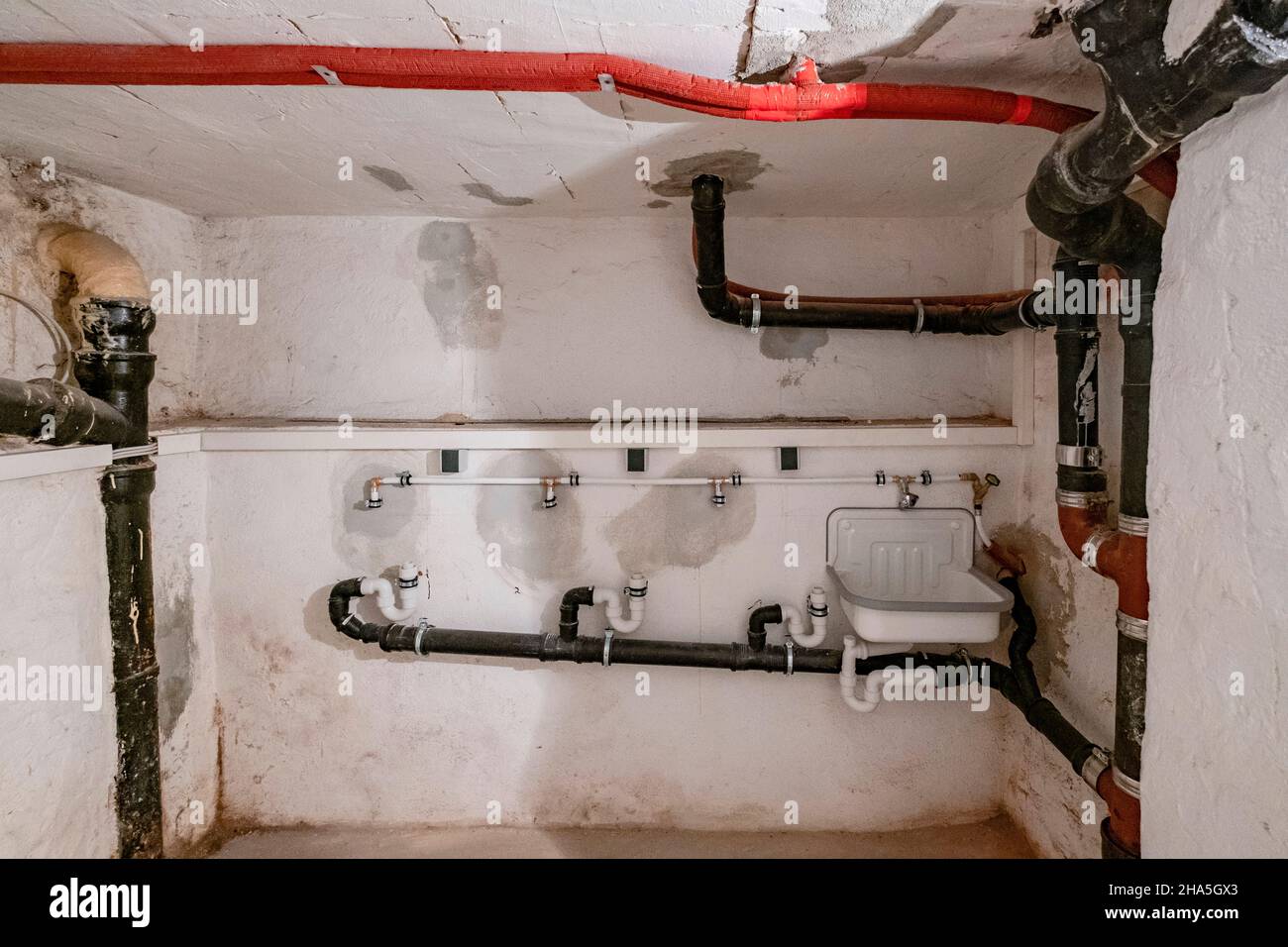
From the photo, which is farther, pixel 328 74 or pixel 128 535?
pixel 128 535

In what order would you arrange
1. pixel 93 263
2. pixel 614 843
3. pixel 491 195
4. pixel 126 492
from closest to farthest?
1. pixel 93 263
2. pixel 126 492
3. pixel 491 195
4. pixel 614 843

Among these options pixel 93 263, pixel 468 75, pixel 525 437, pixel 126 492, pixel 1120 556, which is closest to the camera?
pixel 468 75

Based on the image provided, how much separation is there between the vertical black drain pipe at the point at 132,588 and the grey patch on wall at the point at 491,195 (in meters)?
0.98

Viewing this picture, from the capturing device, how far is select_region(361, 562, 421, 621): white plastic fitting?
6.13 ft

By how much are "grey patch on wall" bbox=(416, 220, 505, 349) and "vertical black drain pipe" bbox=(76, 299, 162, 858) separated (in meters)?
0.82

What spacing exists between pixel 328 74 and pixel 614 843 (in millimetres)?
2357

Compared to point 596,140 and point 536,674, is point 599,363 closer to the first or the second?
point 596,140

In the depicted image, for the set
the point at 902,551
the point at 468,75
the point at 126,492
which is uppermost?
the point at 468,75

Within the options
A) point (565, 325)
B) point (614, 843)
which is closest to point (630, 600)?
point (614, 843)

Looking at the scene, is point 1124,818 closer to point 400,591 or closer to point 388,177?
point 400,591

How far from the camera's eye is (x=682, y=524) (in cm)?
194

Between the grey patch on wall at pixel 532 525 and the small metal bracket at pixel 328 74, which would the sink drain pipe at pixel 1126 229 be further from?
the grey patch on wall at pixel 532 525

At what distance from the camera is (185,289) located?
6.57 feet

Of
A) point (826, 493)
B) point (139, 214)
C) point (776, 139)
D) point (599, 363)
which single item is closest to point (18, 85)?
point (139, 214)
